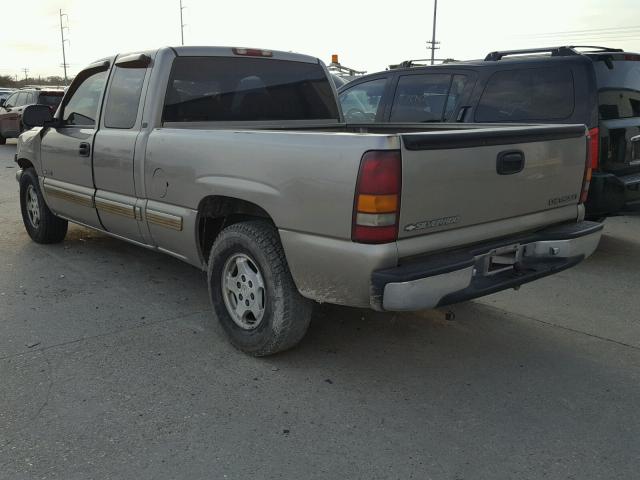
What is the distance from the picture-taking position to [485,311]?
4.54 meters

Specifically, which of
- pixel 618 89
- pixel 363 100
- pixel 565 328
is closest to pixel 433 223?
pixel 565 328

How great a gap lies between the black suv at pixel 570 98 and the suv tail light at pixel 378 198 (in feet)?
10.2

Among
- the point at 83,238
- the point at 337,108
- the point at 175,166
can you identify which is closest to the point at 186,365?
the point at 175,166

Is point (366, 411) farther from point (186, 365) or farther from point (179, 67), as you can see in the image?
point (179, 67)

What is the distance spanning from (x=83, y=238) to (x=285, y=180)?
436 centimetres

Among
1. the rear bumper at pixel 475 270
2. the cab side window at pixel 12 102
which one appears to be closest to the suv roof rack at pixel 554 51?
the rear bumper at pixel 475 270

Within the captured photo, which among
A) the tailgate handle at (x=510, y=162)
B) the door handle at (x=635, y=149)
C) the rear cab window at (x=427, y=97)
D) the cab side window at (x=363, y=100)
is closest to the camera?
the tailgate handle at (x=510, y=162)

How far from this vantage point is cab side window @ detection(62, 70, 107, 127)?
501cm

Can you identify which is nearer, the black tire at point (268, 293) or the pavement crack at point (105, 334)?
the black tire at point (268, 293)

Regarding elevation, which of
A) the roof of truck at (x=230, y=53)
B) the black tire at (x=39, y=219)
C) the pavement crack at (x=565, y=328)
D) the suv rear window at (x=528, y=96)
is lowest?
the pavement crack at (x=565, y=328)

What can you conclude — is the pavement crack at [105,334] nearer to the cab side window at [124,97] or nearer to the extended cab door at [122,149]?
the extended cab door at [122,149]

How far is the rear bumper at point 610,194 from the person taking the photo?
527cm

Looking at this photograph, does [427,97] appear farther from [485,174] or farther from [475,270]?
[475,270]

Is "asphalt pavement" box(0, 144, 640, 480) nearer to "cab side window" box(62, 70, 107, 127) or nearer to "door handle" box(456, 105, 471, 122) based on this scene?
"cab side window" box(62, 70, 107, 127)
